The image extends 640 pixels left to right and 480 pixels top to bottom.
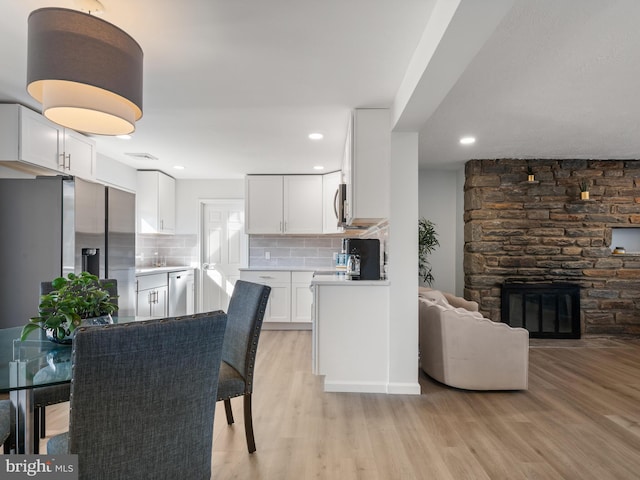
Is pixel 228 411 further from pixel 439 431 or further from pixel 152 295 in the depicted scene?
pixel 152 295

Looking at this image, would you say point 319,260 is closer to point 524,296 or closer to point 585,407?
point 524,296

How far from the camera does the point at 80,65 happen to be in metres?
1.49

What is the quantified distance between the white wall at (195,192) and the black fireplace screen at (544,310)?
4.19 meters

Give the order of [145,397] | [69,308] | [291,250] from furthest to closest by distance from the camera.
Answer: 1. [291,250]
2. [69,308]
3. [145,397]

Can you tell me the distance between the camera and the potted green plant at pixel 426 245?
5379 millimetres

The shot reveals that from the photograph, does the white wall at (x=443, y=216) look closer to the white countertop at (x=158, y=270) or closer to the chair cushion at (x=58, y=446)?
the white countertop at (x=158, y=270)

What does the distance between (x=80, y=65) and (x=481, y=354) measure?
3.20 m

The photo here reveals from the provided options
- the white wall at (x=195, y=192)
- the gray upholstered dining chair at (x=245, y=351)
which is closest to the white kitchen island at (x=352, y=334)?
the gray upholstered dining chair at (x=245, y=351)

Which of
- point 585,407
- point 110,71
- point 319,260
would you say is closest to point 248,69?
point 110,71

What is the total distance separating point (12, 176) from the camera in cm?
309

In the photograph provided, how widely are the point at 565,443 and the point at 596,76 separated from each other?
2326 mm

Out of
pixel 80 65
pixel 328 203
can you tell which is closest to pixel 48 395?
pixel 80 65

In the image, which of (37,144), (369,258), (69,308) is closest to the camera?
(69,308)

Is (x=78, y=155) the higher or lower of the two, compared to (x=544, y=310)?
higher
